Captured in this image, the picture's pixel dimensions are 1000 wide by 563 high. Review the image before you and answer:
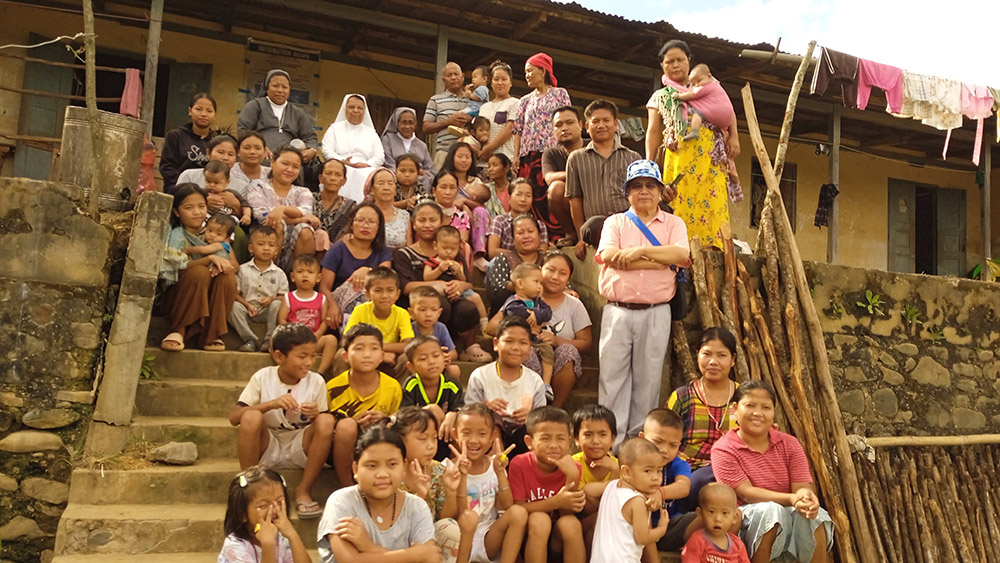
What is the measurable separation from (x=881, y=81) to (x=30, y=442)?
934cm

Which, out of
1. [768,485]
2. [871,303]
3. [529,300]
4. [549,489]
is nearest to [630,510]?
[549,489]

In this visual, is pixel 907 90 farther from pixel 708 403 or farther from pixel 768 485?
pixel 768 485

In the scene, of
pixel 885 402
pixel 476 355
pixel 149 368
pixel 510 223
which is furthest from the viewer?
pixel 885 402

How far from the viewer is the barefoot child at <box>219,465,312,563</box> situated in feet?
9.71

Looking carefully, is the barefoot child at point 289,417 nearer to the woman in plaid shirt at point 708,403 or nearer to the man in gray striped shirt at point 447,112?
the woman in plaid shirt at point 708,403

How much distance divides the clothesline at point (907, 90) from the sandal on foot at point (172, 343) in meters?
7.41

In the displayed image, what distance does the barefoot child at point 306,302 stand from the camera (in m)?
4.75

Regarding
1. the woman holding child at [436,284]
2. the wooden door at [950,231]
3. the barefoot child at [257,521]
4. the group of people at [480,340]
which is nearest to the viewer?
the barefoot child at [257,521]

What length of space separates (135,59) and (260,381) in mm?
6958


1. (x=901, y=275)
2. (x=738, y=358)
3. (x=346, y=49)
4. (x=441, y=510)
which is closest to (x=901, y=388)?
(x=901, y=275)

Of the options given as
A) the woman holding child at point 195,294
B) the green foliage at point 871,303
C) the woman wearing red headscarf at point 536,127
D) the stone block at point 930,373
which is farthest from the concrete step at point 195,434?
the stone block at point 930,373

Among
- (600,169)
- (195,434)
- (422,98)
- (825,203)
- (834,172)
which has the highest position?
(422,98)

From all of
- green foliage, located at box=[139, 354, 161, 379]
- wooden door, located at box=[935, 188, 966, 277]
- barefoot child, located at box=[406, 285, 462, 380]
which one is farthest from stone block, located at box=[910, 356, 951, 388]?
wooden door, located at box=[935, 188, 966, 277]

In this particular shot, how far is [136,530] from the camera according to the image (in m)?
3.46
